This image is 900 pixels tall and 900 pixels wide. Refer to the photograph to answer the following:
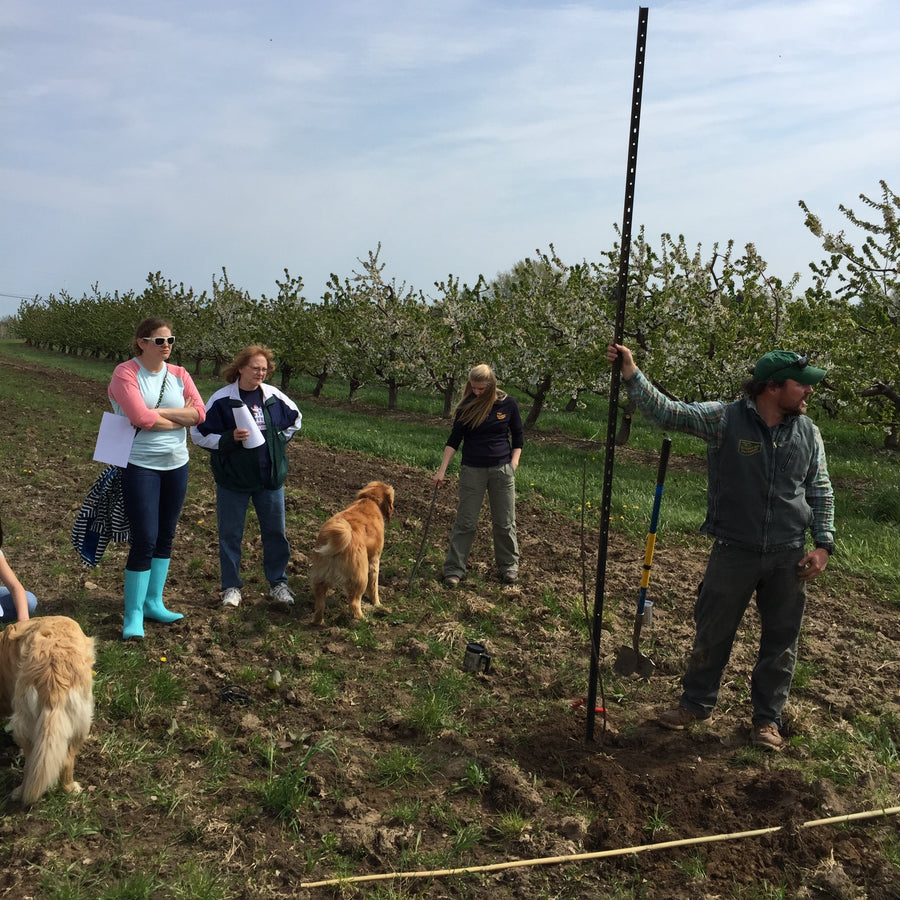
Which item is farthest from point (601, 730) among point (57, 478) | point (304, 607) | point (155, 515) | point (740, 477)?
point (57, 478)

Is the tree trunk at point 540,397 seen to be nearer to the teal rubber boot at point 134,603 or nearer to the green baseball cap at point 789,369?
the teal rubber boot at point 134,603

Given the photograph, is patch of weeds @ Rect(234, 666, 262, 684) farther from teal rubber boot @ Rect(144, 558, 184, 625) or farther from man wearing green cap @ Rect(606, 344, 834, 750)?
man wearing green cap @ Rect(606, 344, 834, 750)

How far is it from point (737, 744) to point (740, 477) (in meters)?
1.70

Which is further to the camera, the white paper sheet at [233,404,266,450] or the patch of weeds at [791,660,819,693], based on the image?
the white paper sheet at [233,404,266,450]

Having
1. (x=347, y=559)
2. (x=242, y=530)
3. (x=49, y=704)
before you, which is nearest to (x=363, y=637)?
(x=347, y=559)

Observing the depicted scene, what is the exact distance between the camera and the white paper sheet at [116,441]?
17.3ft

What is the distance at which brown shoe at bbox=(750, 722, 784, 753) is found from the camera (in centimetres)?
453

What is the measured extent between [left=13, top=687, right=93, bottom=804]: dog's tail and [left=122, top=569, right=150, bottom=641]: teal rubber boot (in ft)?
6.12

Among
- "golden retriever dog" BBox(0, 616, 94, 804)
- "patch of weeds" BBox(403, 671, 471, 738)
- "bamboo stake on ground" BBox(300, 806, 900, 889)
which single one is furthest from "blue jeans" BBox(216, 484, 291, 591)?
"bamboo stake on ground" BBox(300, 806, 900, 889)

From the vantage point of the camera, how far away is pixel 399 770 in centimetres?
411

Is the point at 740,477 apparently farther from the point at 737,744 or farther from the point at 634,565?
the point at 634,565

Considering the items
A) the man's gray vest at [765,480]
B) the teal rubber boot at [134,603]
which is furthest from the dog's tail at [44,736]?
the man's gray vest at [765,480]

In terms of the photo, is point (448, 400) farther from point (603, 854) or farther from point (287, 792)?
point (603, 854)

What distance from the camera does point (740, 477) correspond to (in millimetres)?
4445
